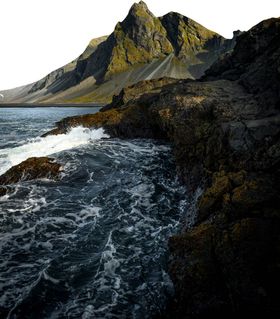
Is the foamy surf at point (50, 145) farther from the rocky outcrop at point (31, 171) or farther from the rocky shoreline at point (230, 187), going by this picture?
the rocky shoreline at point (230, 187)

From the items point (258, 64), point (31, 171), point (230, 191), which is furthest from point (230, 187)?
point (258, 64)

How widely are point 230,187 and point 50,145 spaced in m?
23.9

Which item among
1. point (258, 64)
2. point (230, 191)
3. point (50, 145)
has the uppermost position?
point (258, 64)

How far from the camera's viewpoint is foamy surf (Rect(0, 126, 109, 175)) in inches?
1104

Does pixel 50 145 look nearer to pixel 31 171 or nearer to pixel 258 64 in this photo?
pixel 31 171

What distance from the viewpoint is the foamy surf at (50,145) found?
2805 centimetres

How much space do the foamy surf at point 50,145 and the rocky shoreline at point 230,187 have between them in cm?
770

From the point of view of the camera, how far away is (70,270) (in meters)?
12.6

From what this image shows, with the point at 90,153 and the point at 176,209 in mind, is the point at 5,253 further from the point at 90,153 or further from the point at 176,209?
the point at 90,153

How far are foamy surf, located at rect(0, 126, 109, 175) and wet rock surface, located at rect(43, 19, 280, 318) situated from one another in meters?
8.33

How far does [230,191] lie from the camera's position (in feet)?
41.2

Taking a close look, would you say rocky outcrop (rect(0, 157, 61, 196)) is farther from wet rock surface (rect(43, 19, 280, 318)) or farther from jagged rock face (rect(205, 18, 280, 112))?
jagged rock face (rect(205, 18, 280, 112))

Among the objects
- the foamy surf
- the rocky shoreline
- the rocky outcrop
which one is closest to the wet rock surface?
the rocky shoreline

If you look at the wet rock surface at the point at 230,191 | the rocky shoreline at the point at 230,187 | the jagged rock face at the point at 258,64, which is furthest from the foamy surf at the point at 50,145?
the jagged rock face at the point at 258,64
